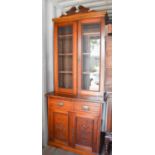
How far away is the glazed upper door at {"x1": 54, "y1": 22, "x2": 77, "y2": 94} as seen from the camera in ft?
6.90

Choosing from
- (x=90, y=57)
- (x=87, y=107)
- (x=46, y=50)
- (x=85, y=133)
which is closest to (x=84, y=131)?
(x=85, y=133)

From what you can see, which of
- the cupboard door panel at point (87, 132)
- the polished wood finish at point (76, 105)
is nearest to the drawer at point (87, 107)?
the polished wood finish at point (76, 105)

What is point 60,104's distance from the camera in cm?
212

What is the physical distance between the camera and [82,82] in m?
2.10

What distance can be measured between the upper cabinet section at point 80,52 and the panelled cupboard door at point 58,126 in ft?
1.17

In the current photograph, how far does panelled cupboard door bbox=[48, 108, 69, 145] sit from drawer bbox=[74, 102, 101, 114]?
23 centimetres

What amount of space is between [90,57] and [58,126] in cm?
117

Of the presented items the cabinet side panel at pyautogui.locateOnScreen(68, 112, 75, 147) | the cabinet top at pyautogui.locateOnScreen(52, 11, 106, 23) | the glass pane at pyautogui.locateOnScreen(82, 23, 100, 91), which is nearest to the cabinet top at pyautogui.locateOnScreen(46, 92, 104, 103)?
the glass pane at pyautogui.locateOnScreen(82, 23, 100, 91)

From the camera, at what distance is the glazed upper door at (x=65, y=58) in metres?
2.10

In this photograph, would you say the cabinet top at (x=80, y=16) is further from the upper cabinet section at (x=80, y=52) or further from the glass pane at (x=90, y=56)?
the glass pane at (x=90, y=56)

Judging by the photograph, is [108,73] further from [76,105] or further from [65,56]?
[65,56]
